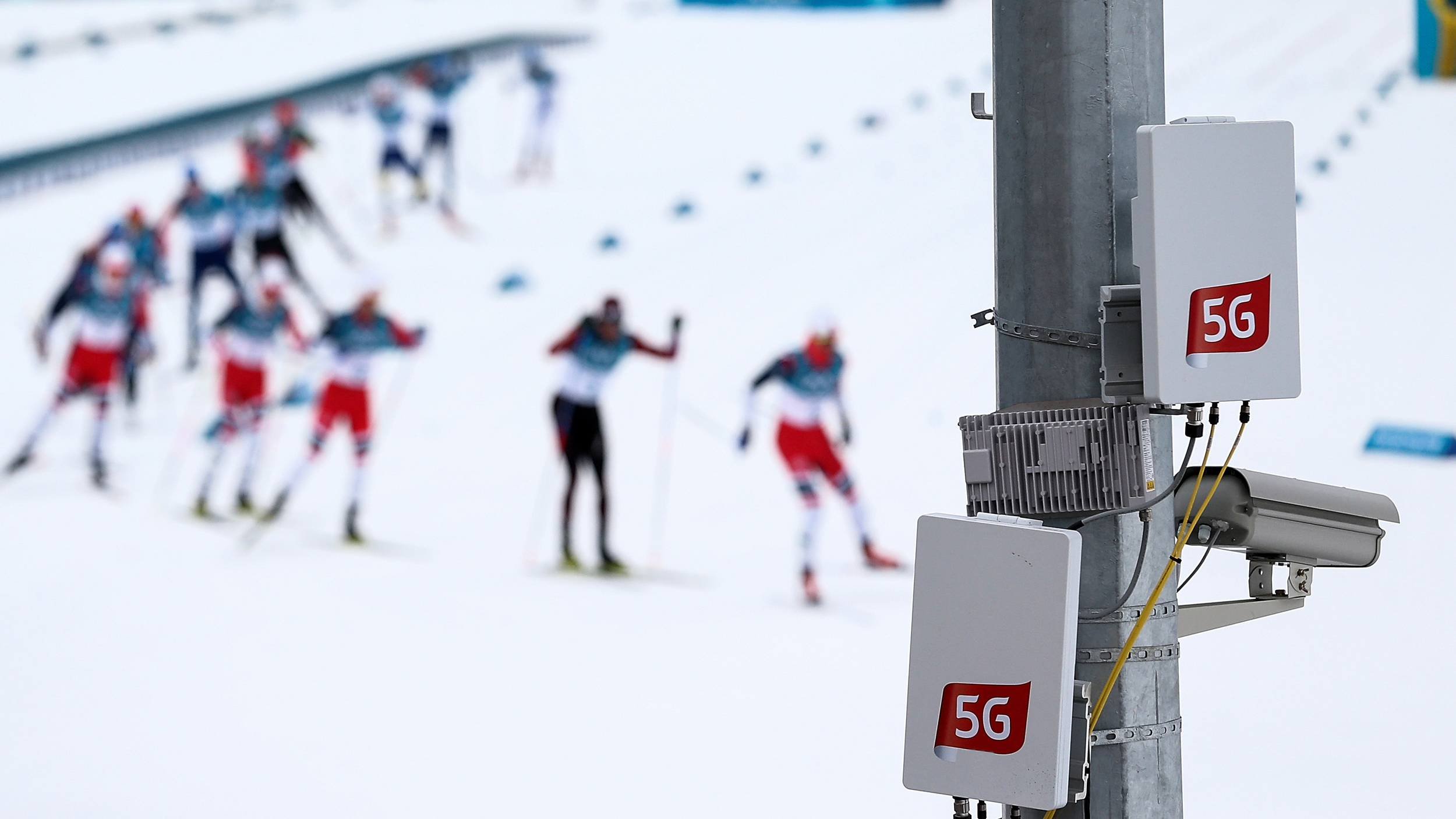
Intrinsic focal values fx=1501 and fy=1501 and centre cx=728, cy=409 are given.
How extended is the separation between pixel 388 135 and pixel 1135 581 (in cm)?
1360

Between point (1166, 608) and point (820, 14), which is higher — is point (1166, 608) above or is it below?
below

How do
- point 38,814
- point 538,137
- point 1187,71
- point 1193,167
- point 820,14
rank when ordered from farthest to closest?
1. point 820,14
2. point 1187,71
3. point 538,137
4. point 38,814
5. point 1193,167

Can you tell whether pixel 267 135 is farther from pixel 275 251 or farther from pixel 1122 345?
pixel 1122 345

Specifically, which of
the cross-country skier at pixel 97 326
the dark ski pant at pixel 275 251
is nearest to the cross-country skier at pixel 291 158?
the dark ski pant at pixel 275 251

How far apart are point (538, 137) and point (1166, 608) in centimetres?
1530

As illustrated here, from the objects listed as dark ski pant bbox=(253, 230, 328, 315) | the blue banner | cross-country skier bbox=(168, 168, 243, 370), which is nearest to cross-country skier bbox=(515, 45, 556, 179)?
dark ski pant bbox=(253, 230, 328, 315)

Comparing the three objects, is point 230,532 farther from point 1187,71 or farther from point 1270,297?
point 1187,71

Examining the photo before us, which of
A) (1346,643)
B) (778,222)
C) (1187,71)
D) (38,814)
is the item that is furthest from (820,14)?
(38,814)

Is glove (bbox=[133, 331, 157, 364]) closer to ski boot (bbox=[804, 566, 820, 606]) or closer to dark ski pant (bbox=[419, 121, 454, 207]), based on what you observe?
dark ski pant (bbox=[419, 121, 454, 207])

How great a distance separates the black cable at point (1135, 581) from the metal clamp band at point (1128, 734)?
0.19 m

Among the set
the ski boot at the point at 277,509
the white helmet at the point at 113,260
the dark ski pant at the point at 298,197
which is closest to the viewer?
the ski boot at the point at 277,509

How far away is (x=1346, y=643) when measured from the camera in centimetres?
710

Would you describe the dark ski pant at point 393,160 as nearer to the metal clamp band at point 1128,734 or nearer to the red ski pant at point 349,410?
the red ski pant at point 349,410

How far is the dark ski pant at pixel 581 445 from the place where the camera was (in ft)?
29.0
